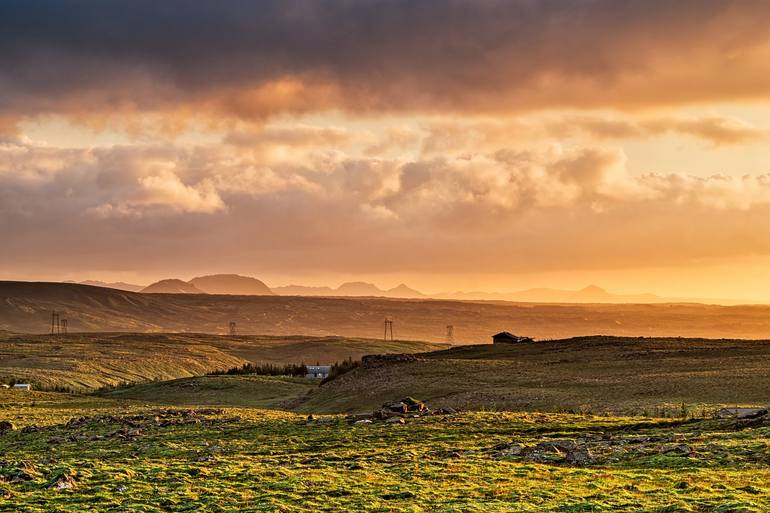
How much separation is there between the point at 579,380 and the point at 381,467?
2901 centimetres

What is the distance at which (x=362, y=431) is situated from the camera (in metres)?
32.8

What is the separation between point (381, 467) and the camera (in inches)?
965

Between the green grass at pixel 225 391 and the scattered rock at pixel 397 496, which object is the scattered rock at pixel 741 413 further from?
the green grass at pixel 225 391

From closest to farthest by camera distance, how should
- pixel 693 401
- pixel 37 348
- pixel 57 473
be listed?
pixel 57 473 < pixel 693 401 < pixel 37 348

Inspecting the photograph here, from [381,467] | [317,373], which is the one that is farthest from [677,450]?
[317,373]

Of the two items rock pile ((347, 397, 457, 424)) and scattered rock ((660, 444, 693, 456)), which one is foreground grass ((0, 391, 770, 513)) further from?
rock pile ((347, 397, 457, 424))

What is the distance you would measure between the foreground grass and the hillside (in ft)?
25.9

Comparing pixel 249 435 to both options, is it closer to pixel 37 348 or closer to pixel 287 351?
pixel 37 348

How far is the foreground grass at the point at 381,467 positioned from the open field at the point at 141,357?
50856 mm

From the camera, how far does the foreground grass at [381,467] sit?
19234mm

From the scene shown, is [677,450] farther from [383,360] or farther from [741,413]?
[383,360]

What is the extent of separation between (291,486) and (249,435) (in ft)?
41.0

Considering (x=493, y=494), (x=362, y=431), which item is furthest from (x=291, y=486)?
(x=362, y=431)

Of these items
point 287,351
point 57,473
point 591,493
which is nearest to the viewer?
point 591,493
